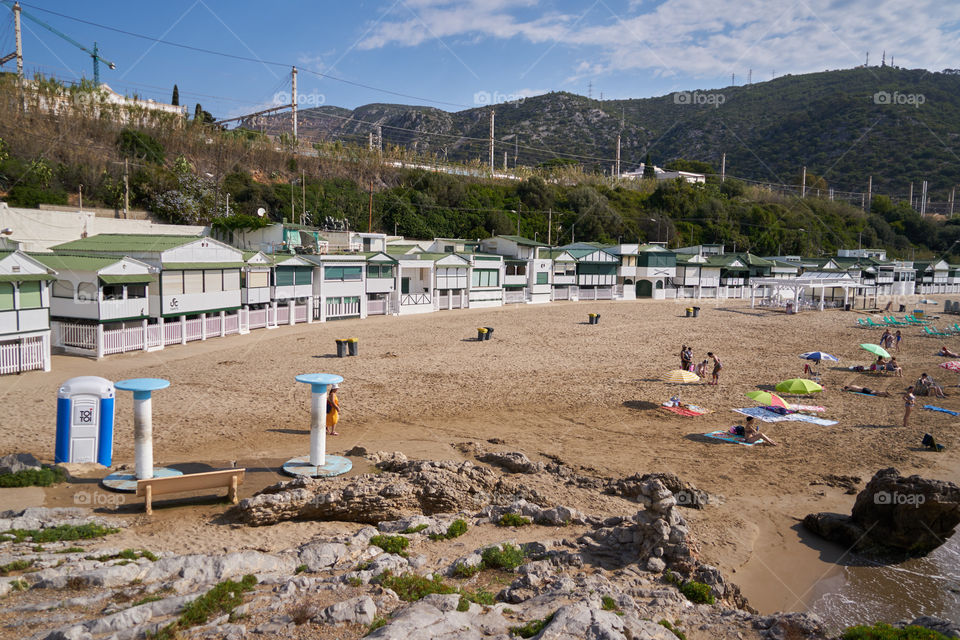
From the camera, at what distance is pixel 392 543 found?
9477mm

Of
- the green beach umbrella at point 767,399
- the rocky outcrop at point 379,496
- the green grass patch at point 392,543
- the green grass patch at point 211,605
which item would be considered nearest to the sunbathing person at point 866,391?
the green beach umbrella at point 767,399

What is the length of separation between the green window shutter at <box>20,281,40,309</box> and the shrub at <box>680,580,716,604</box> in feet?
72.5

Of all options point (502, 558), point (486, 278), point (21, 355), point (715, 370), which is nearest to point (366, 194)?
point (486, 278)

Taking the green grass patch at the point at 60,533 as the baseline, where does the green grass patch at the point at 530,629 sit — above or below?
below

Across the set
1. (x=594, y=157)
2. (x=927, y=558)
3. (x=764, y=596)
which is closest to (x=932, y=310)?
(x=927, y=558)

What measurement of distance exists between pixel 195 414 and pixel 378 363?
29.6 feet

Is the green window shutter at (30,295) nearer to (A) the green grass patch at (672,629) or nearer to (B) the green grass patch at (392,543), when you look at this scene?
(B) the green grass patch at (392,543)

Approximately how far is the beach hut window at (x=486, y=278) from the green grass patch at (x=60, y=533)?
40.6m

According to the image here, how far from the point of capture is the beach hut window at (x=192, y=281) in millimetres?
27422

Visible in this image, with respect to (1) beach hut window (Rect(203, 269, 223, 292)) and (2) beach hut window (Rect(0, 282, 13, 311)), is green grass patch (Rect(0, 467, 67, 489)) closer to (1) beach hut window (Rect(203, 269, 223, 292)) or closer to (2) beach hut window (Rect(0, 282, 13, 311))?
(2) beach hut window (Rect(0, 282, 13, 311))

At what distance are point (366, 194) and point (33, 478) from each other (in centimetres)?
6549

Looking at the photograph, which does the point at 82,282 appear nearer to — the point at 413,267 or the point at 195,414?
the point at 195,414

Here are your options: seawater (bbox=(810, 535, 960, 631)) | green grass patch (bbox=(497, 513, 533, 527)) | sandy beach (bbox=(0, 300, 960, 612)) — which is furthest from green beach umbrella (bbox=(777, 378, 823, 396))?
green grass patch (bbox=(497, 513, 533, 527))

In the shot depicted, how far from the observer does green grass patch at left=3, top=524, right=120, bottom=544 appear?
8.52 meters
